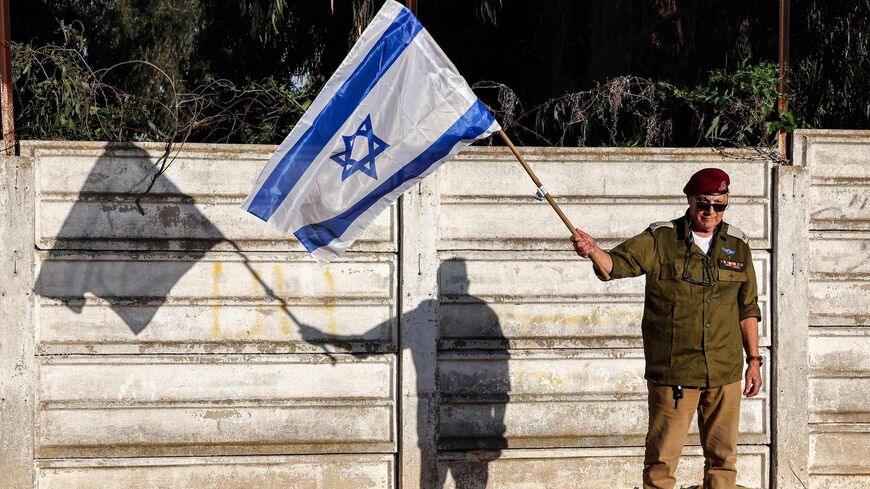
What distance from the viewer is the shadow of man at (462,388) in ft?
21.0

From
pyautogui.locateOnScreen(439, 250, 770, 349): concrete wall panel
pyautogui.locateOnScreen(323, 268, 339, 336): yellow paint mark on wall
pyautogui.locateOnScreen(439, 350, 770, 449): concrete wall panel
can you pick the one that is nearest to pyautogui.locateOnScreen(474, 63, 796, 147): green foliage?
pyautogui.locateOnScreen(439, 250, 770, 349): concrete wall panel

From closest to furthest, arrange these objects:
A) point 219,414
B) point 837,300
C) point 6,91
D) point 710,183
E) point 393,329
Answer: point 710,183 → point 6,91 → point 219,414 → point 393,329 → point 837,300

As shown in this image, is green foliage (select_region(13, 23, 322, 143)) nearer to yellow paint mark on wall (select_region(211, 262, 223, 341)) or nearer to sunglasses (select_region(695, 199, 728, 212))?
yellow paint mark on wall (select_region(211, 262, 223, 341))

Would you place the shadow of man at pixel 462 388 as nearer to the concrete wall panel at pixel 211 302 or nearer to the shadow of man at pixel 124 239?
the concrete wall panel at pixel 211 302

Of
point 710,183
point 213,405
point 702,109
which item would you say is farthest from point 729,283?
point 213,405

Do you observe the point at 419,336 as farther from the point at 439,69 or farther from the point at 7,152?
the point at 7,152

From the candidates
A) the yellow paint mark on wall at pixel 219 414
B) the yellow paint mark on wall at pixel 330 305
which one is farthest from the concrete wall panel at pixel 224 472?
the yellow paint mark on wall at pixel 330 305

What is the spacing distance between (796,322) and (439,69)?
9.79ft

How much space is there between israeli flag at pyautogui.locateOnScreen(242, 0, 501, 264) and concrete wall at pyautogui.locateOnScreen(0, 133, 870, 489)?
0.98m

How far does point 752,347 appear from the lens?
17.9 ft

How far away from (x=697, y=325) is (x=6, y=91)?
414cm

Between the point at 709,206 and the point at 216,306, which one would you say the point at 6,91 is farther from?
the point at 709,206

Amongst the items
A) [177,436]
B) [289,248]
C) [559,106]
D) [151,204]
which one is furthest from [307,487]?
[559,106]

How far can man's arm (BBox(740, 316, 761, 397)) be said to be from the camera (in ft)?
17.7
